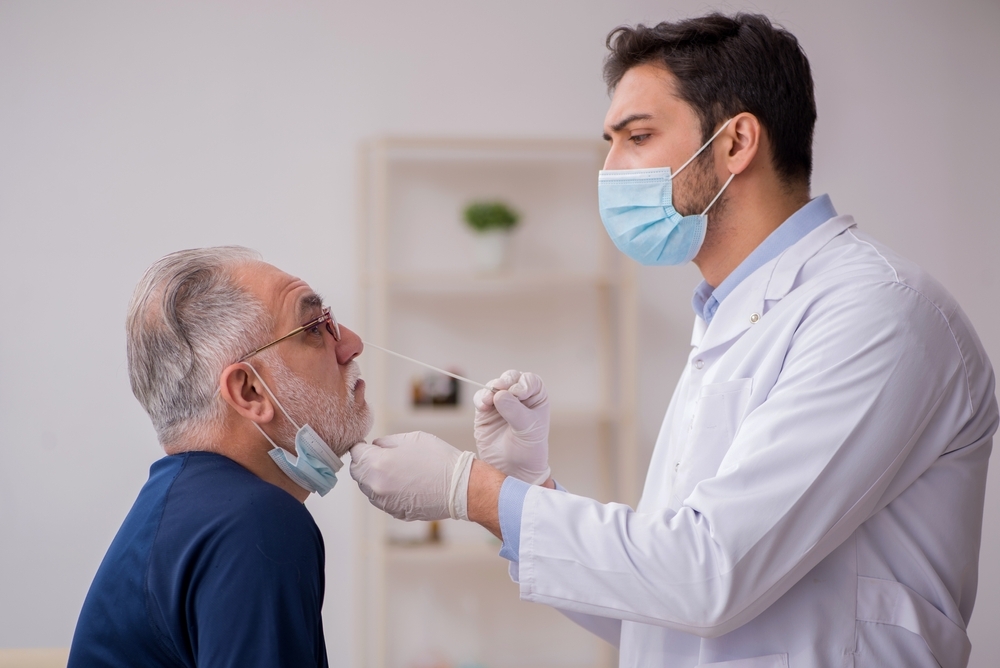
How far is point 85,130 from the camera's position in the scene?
9.25 ft

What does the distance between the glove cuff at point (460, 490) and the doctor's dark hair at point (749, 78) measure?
2.23 feet

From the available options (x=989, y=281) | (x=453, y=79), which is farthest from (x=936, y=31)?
(x=453, y=79)

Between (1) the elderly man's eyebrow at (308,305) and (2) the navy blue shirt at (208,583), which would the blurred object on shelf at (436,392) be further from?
(2) the navy blue shirt at (208,583)

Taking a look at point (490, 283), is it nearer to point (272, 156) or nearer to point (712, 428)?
point (272, 156)

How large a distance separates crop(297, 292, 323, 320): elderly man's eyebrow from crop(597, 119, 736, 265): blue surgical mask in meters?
0.54

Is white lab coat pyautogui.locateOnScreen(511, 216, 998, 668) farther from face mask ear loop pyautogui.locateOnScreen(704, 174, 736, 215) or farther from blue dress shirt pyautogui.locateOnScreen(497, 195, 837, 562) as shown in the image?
face mask ear loop pyautogui.locateOnScreen(704, 174, 736, 215)

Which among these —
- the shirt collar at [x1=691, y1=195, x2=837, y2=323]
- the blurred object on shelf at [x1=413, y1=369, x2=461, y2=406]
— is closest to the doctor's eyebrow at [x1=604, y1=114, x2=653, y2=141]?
the shirt collar at [x1=691, y1=195, x2=837, y2=323]

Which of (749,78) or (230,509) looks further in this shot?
(749,78)

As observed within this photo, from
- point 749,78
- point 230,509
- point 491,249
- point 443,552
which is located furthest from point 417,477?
point 491,249

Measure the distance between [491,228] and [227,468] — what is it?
1.75 meters

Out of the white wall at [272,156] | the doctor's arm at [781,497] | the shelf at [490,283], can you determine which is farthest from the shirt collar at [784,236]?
the white wall at [272,156]

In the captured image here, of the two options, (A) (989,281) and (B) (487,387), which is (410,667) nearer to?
(B) (487,387)

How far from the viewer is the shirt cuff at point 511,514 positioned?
3.67ft

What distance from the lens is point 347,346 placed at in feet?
4.52
